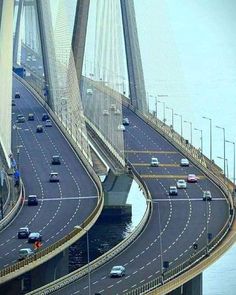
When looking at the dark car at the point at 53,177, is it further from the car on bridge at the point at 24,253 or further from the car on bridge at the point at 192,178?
the car on bridge at the point at 24,253


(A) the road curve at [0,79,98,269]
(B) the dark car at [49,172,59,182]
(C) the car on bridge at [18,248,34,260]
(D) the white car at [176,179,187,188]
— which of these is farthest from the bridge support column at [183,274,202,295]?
(B) the dark car at [49,172,59,182]

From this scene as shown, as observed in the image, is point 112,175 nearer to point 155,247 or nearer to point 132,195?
point 132,195

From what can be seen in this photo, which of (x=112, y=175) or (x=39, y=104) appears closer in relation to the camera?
(x=112, y=175)

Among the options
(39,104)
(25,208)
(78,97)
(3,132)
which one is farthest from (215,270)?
(39,104)

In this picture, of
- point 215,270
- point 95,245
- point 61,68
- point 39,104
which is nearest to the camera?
point 215,270

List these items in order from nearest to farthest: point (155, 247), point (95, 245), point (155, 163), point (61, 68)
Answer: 1. point (155, 247)
2. point (95, 245)
3. point (155, 163)
4. point (61, 68)

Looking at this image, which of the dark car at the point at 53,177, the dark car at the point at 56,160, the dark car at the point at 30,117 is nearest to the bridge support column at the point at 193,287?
the dark car at the point at 53,177

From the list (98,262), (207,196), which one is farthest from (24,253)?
(207,196)
